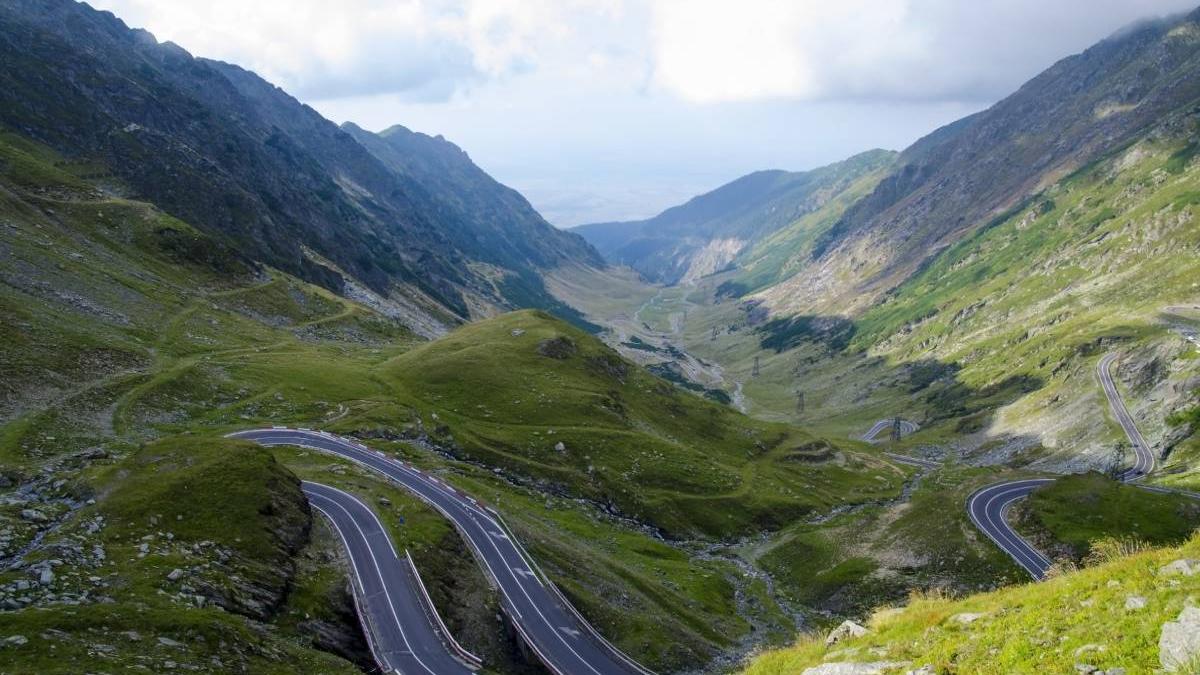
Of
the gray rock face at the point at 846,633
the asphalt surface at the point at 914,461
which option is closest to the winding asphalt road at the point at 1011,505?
the asphalt surface at the point at 914,461

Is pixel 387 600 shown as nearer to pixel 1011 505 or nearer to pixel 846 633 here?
pixel 846 633

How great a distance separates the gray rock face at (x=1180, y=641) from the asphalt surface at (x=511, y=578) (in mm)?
46647

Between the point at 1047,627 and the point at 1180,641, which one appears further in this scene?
the point at 1047,627

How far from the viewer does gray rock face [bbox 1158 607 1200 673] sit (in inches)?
650

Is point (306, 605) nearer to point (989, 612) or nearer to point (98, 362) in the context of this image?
point (989, 612)

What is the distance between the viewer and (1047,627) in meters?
21.8

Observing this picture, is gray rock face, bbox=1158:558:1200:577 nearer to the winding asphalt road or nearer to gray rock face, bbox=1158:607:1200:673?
gray rock face, bbox=1158:607:1200:673

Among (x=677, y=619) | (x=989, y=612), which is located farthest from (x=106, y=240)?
(x=989, y=612)

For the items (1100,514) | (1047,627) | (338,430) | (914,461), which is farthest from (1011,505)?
(338,430)

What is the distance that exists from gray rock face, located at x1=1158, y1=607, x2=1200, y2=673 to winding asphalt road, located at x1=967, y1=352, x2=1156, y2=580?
2346 inches

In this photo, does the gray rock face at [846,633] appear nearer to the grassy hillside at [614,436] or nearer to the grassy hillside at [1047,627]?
the grassy hillside at [1047,627]

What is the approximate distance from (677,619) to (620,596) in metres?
6.52

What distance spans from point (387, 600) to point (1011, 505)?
83022mm

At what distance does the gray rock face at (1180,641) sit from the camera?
1650 cm
